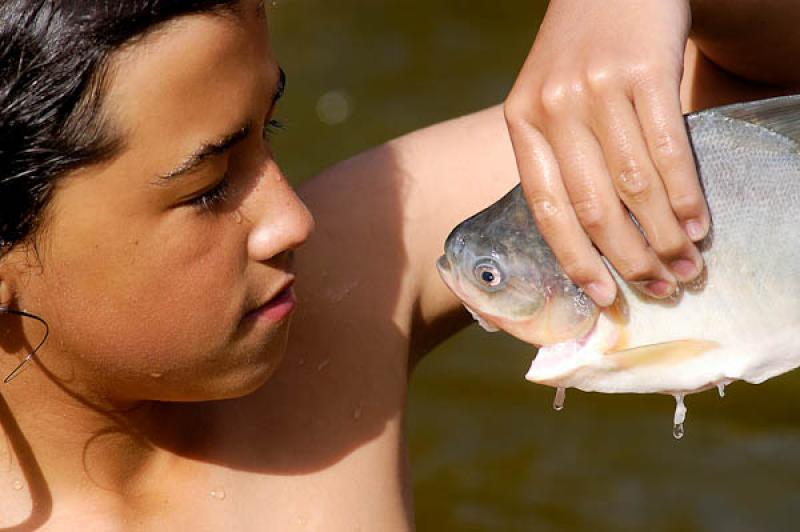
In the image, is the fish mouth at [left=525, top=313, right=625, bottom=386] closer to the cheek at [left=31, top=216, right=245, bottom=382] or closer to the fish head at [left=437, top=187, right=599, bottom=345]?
the fish head at [left=437, top=187, right=599, bottom=345]

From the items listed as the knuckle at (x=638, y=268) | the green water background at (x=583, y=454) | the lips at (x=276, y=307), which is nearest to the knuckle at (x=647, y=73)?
the knuckle at (x=638, y=268)

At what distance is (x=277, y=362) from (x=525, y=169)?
472mm

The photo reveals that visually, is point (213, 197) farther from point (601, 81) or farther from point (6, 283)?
point (601, 81)

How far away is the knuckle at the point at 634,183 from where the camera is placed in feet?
5.43

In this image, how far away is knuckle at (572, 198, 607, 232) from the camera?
167 cm

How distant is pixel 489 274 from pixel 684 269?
0.26m

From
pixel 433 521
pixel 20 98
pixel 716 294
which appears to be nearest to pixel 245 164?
pixel 20 98

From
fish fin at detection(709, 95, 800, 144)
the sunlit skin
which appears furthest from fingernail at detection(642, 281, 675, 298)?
the sunlit skin

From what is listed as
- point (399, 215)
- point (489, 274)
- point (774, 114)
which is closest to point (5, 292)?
point (489, 274)

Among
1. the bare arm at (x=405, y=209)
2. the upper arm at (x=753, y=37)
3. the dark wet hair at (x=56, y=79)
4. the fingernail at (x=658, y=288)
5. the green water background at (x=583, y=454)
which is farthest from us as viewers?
the green water background at (x=583, y=454)

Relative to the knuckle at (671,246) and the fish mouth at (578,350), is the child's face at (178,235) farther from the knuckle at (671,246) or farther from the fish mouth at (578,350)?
the knuckle at (671,246)

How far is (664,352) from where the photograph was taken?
5.72 feet

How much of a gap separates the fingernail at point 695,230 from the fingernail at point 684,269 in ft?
0.11

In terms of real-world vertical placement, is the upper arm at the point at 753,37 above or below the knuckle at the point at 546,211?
below
